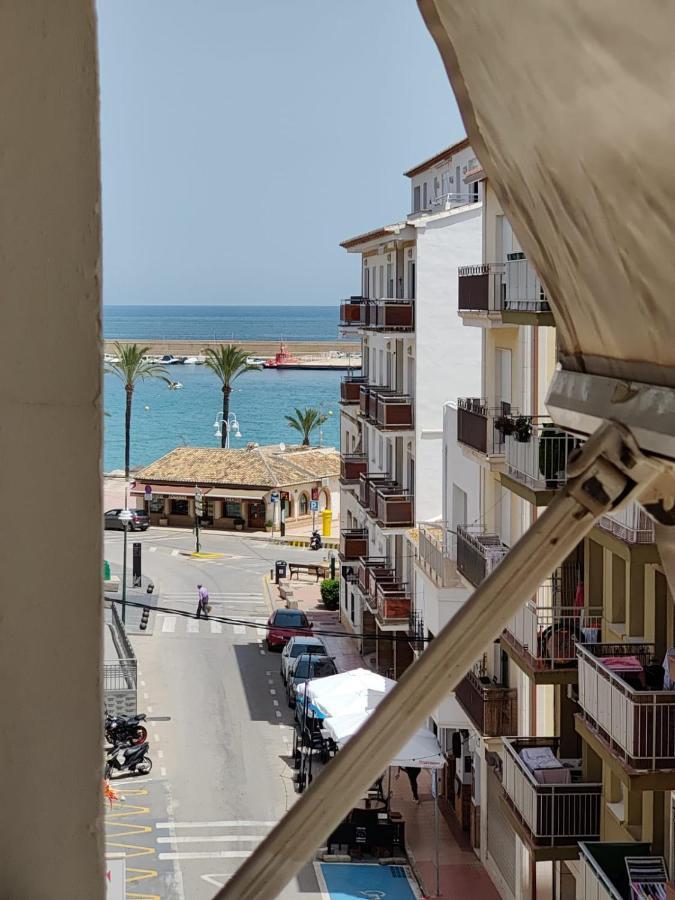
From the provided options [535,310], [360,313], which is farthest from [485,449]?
[360,313]

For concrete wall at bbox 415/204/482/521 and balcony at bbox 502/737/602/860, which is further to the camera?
concrete wall at bbox 415/204/482/521

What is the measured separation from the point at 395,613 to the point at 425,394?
5.17 meters

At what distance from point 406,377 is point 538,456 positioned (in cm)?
1734

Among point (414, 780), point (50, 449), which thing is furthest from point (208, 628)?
point (50, 449)

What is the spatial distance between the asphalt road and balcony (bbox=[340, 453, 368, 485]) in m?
5.47

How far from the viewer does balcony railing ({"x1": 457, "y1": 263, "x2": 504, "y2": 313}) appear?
828 inches

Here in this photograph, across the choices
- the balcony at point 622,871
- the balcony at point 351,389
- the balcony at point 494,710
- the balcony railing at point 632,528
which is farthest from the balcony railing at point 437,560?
the balcony at point 351,389

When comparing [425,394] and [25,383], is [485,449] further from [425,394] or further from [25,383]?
[25,383]

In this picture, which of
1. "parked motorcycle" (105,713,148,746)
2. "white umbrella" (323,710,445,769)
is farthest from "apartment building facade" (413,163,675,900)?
"parked motorcycle" (105,713,148,746)

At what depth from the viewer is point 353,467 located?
4031 centimetres

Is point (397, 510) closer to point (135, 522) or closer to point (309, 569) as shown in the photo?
point (309, 569)

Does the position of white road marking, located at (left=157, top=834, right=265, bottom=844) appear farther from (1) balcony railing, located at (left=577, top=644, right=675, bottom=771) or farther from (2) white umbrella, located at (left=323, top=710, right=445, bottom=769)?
(1) balcony railing, located at (left=577, top=644, right=675, bottom=771)

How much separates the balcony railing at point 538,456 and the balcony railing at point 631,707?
2428mm

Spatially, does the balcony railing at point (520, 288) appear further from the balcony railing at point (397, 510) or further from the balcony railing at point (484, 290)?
the balcony railing at point (397, 510)
